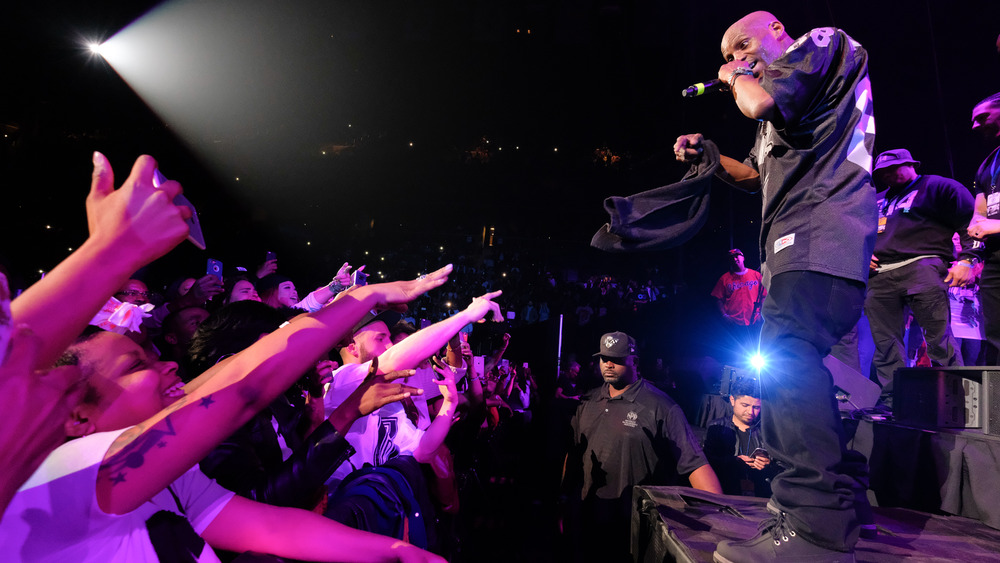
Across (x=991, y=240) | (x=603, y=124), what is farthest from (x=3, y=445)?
(x=603, y=124)

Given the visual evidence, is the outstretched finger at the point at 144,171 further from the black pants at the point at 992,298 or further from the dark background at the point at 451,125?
the black pants at the point at 992,298

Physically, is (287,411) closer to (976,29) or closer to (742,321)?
(742,321)

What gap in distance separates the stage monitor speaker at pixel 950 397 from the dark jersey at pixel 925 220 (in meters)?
1.41

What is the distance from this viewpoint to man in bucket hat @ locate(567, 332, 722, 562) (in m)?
4.33

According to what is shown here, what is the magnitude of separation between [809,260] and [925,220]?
333cm

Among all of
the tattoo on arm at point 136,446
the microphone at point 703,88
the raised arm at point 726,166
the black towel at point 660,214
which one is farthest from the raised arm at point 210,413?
the microphone at point 703,88

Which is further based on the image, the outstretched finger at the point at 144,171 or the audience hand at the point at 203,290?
the audience hand at the point at 203,290

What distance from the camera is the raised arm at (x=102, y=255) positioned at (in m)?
Result: 0.76

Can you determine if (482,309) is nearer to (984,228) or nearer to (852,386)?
(984,228)

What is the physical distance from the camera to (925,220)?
4176 millimetres

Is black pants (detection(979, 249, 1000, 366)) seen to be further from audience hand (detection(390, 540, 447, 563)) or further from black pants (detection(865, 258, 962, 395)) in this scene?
audience hand (detection(390, 540, 447, 563))

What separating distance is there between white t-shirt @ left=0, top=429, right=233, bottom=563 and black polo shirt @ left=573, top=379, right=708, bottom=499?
4.09 meters

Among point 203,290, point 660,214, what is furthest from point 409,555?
point 203,290

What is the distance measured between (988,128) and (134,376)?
17.3 feet
